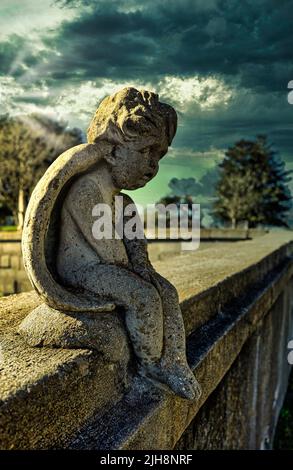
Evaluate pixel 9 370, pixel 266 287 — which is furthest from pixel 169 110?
pixel 266 287

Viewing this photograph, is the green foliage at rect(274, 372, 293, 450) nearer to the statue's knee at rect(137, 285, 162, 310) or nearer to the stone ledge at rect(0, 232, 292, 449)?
the stone ledge at rect(0, 232, 292, 449)

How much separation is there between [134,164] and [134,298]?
0.57 m

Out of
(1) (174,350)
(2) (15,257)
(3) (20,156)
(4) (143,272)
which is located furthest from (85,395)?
(3) (20,156)

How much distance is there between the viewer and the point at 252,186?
36.3 meters

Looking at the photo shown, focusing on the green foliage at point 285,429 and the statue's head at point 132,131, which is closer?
the statue's head at point 132,131

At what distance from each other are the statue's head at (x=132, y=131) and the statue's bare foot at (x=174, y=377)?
78cm

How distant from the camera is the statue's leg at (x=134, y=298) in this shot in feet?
6.55

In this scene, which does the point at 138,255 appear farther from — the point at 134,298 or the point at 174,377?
the point at 174,377

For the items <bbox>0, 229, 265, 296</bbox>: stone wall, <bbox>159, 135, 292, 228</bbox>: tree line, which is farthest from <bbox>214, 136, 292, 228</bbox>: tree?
<bbox>0, 229, 265, 296</bbox>: stone wall

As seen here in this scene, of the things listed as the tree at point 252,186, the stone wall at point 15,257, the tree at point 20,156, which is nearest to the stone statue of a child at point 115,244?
the stone wall at point 15,257

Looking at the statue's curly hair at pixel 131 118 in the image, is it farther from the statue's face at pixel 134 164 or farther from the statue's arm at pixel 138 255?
the statue's arm at pixel 138 255

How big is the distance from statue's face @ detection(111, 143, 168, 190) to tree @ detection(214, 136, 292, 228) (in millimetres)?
34124

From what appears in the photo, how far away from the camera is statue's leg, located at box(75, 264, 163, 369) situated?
6.55ft

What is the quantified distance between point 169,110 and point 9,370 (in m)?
1.25
